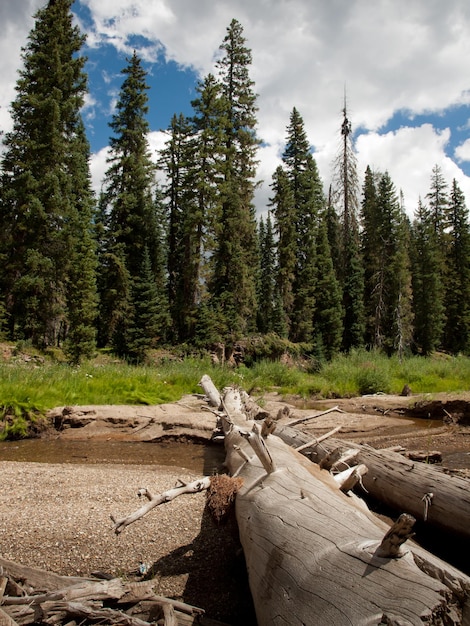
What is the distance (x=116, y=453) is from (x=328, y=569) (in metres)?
6.28

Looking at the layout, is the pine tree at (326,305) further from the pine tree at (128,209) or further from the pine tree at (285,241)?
the pine tree at (128,209)

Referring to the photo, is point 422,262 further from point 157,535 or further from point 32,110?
point 157,535

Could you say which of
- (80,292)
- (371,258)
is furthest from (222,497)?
(371,258)

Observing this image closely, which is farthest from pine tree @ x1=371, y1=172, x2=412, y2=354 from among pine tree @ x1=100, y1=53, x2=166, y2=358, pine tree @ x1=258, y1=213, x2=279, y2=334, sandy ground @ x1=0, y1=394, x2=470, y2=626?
sandy ground @ x1=0, y1=394, x2=470, y2=626

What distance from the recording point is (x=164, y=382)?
12.8 m

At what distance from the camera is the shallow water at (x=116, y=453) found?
23.7ft

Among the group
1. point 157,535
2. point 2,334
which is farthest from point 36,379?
point 2,334

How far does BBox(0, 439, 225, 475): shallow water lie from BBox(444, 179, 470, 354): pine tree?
37697 mm

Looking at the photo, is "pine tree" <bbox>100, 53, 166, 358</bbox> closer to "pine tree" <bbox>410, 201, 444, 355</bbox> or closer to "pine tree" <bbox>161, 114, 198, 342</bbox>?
"pine tree" <bbox>161, 114, 198, 342</bbox>

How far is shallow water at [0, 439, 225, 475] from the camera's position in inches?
285

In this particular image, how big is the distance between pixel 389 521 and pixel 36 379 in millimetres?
8776

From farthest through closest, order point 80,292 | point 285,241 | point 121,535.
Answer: point 285,241, point 80,292, point 121,535

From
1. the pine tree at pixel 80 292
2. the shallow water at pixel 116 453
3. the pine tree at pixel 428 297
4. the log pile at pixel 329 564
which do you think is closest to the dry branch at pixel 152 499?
the log pile at pixel 329 564

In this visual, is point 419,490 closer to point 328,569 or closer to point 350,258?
point 328,569
